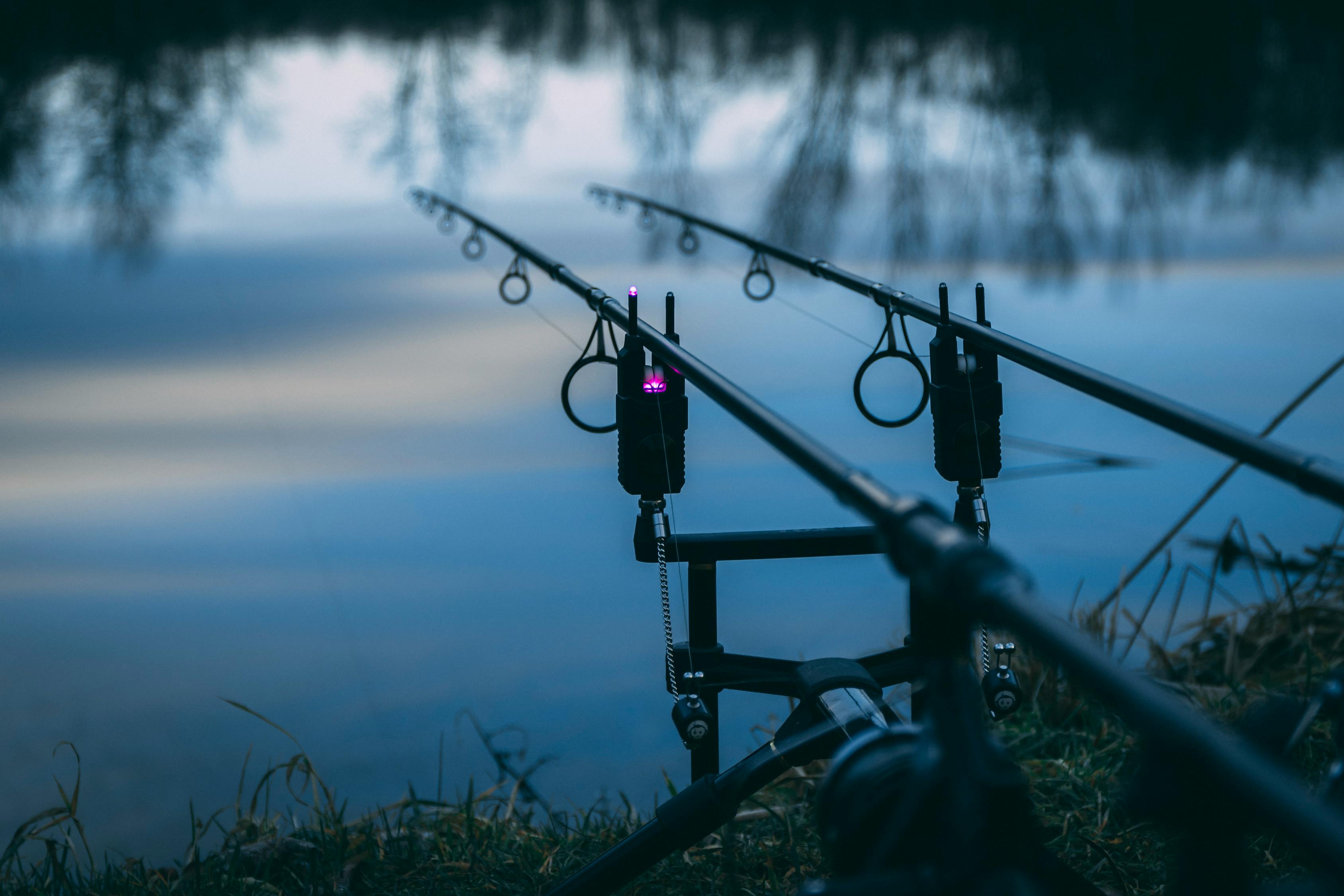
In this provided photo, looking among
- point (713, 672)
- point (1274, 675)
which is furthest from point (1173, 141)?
point (713, 672)

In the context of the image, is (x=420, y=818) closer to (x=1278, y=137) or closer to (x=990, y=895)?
(x=990, y=895)

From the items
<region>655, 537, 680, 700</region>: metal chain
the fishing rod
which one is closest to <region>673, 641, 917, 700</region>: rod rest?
<region>655, 537, 680, 700</region>: metal chain

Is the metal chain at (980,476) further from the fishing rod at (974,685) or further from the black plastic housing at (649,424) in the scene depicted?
the fishing rod at (974,685)

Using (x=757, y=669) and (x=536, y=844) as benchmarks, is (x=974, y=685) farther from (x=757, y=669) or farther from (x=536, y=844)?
(x=536, y=844)

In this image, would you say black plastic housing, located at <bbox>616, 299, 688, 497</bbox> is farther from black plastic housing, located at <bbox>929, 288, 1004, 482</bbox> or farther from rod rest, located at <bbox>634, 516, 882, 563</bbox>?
black plastic housing, located at <bbox>929, 288, 1004, 482</bbox>

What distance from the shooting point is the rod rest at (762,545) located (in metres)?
1.82

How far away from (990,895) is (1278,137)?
545 centimetres

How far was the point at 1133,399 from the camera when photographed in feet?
3.66

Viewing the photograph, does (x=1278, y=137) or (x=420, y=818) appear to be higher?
(x=1278, y=137)

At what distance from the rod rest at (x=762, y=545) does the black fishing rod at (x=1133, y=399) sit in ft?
0.84

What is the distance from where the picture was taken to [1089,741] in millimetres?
2936

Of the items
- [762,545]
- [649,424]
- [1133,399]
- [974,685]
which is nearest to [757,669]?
[762,545]

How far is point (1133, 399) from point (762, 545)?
830 mm

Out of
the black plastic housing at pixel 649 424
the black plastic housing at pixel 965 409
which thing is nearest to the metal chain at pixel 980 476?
the black plastic housing at pixel 965 409
